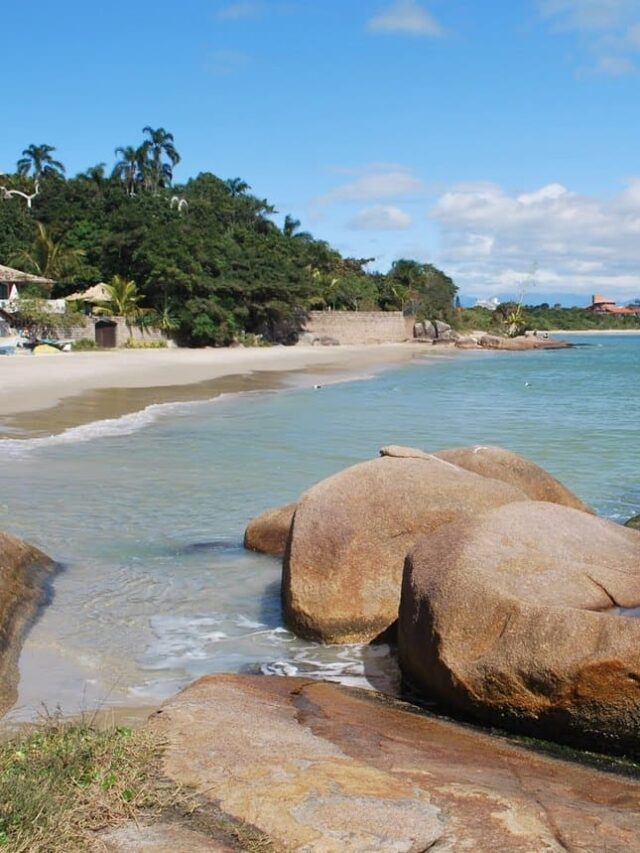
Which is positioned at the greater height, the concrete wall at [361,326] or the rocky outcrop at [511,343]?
the concrete wall at [361,326]

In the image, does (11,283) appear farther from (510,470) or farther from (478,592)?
(478,592)

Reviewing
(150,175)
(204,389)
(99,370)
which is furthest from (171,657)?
(150,175)

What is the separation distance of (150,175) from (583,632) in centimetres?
9160

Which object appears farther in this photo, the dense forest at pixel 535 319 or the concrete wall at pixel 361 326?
the dense forest at pixel 535 319

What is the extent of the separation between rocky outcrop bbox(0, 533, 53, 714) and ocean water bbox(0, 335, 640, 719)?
0.10 meters

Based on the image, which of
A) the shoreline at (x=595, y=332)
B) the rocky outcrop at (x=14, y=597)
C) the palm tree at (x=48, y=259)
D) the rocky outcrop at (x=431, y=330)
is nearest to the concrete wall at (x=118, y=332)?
the palm tree at (x=48, y=259)

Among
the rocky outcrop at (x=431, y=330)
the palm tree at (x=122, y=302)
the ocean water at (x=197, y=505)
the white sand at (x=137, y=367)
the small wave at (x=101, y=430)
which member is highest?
the palm tree at (x=122, y=302)

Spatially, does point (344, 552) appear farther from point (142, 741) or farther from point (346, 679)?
point (142, 741)

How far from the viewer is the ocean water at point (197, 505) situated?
21.6 feet

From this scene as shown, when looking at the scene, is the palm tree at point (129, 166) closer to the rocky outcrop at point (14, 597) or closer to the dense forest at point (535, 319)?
the dense forest at point (535, 319)

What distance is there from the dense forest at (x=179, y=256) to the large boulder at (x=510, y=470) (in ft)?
146

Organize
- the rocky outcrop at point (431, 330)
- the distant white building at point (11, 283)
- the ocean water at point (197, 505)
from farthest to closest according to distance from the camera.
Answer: the rocky outcrop at point (431, 330)
the distant white building at point (11, 283)
the ocean water at point (197, 505)

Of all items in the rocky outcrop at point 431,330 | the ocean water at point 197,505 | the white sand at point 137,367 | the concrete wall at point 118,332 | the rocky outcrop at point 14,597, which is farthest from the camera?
the rocky outcrop at point 431,330

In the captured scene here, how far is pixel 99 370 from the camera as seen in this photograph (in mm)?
35250
